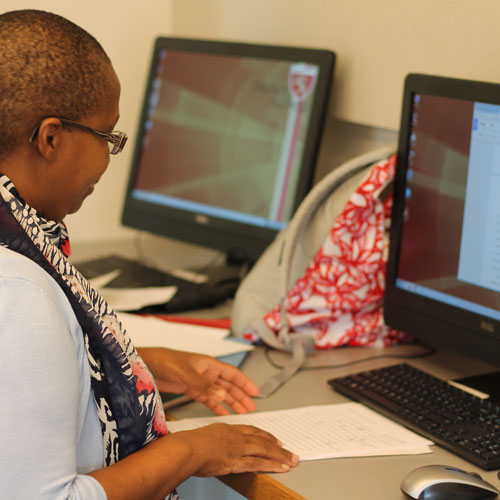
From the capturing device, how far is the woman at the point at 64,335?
0.72 metres

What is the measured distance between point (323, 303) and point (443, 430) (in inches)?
15.6

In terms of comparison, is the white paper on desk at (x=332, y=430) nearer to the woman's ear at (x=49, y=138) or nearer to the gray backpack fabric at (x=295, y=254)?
the gray backpack fabric at (x=295, y=254)

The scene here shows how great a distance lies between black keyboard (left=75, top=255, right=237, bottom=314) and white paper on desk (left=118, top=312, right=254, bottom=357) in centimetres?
10

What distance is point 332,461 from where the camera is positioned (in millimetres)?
934

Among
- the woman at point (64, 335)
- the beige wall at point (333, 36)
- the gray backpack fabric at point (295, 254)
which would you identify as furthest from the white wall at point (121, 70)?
the woman at point (64, 335)

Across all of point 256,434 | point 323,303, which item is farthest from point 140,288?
point 256,434

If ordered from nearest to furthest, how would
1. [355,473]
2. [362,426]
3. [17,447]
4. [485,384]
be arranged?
1. [17,447]
2. [355,473]
3. [362,426]
4. [485,384]

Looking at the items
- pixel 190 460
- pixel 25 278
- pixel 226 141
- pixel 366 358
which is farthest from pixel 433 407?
pixel 226 141

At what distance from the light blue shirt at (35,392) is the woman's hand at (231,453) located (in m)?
0.15

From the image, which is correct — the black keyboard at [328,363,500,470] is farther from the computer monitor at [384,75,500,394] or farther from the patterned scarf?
the patterned scarf

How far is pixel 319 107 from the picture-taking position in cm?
154

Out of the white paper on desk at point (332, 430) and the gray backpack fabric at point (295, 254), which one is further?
the gray backpack fabric at point (295, 254)

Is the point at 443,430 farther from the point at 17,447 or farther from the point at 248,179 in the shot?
the point at 248,179

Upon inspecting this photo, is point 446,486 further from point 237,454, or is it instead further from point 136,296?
point 136,296
